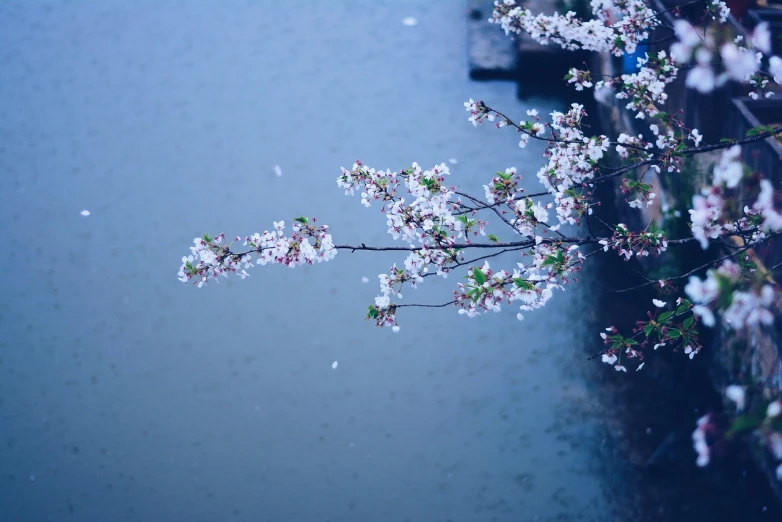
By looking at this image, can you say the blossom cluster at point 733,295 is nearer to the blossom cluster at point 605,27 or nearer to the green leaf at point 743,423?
the green leaf at point 743,423

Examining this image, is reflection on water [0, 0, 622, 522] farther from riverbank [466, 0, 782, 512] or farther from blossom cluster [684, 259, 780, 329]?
blossom cluster [684, 259, 780, 329]

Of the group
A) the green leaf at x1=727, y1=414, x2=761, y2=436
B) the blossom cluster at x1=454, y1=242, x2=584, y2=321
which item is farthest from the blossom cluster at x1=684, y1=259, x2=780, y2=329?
the blossom cluster at x1=454, y1=242, x2=584, y2=321

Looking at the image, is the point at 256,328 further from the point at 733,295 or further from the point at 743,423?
the point at 743,423

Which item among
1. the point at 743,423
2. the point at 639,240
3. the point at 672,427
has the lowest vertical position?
the point at 672,427

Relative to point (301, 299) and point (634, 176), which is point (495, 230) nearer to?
point (634, 176)

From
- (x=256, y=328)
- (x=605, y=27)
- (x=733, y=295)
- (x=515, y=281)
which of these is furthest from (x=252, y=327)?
(x=733, y=295)

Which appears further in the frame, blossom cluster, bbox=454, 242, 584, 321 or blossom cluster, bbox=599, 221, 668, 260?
blossom cluster, bbox=599, 221, 668, 260
